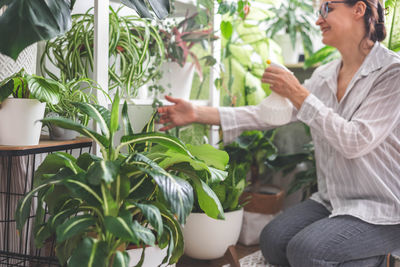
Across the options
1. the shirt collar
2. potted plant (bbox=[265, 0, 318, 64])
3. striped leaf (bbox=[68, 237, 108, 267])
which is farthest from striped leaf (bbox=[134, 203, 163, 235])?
potted plant (bbox=[265, 0, 318, 64])

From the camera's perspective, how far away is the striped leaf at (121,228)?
0.72 metres

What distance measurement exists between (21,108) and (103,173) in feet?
1.16

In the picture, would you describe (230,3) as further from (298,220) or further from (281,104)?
(298,220)

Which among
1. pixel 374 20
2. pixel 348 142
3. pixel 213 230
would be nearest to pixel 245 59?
pixel 374 20

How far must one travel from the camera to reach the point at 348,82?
1592 mm

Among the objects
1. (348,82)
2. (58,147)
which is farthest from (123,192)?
(348,82)

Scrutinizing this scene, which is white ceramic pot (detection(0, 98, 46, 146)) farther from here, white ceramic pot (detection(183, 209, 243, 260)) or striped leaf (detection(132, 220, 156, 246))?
white ceramic pot (detection(183, 209, 243, 260))

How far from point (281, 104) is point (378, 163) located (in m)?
0.42

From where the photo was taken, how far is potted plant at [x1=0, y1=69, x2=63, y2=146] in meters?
0.93

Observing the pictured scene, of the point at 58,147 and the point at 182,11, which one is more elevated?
the point at 182,11

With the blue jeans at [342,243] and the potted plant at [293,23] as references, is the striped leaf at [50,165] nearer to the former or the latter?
the blue jeans at [342,243]

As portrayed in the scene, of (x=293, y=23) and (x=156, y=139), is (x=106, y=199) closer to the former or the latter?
(x=156, y=139)

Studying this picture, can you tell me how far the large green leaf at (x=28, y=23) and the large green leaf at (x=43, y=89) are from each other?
0.13 m

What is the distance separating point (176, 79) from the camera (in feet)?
5.26
